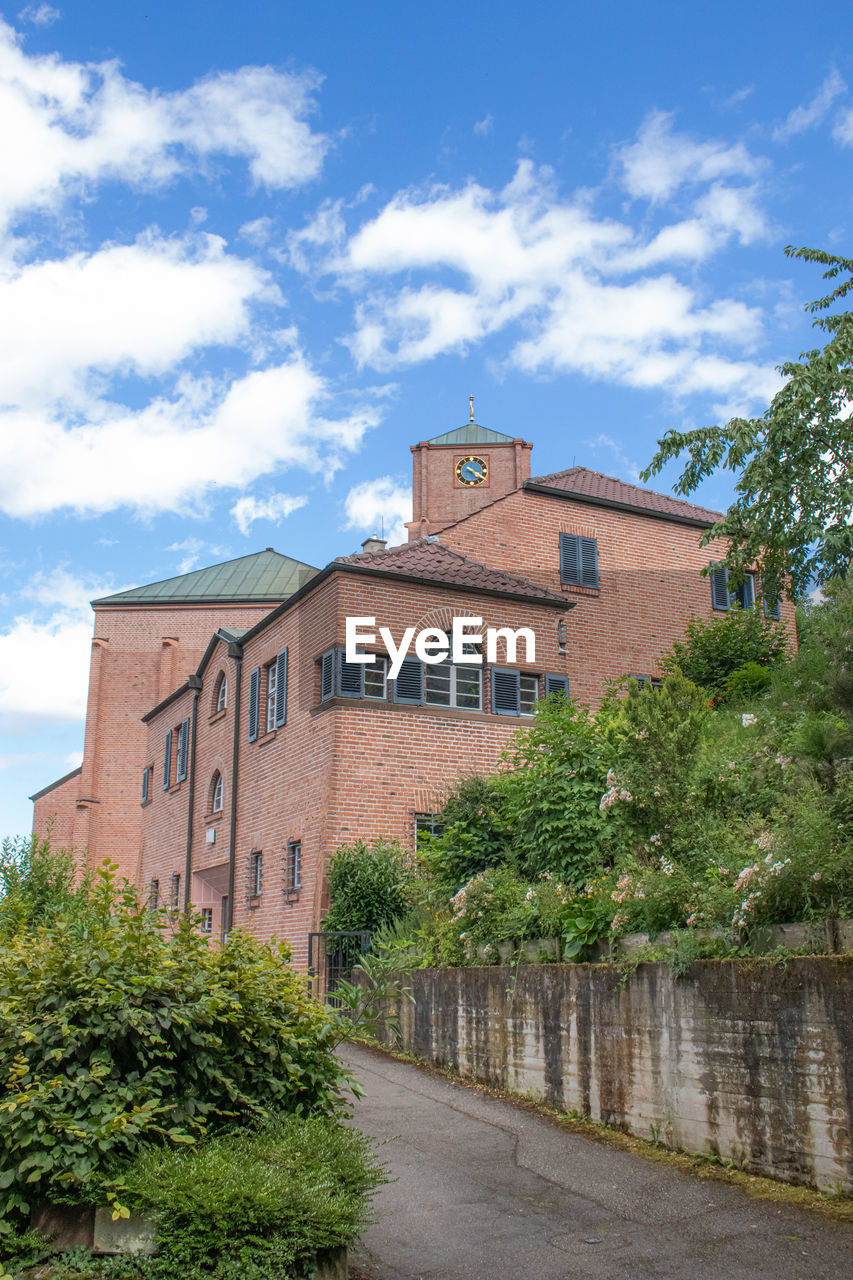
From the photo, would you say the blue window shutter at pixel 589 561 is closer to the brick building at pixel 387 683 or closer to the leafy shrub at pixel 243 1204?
the brick building at pixel 387 683

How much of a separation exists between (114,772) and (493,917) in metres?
35.7

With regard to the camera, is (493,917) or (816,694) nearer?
(816,694)

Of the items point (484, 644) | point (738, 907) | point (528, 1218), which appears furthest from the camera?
Result: point (484, 644)

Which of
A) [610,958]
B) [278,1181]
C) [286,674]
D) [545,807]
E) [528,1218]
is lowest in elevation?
[528,1218]

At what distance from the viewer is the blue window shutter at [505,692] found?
20.7 m

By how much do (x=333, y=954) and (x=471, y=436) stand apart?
30340 mm

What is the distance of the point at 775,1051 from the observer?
21.9 feet

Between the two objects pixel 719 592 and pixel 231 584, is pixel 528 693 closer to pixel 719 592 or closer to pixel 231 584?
pixel 719 592

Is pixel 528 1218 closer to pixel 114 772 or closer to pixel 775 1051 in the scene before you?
pixel 775 1051

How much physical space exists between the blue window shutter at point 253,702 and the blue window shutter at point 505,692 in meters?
5.57

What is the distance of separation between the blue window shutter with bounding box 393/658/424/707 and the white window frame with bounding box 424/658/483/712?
188 millimetres

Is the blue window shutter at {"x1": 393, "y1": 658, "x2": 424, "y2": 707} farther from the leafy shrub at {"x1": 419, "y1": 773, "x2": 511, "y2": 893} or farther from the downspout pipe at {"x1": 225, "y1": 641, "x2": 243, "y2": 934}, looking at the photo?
the downspout pipe at {"x1": 225, "y1": 641, "x2": 243, "y2": 934}

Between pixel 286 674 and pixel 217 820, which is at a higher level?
pixel 286 674

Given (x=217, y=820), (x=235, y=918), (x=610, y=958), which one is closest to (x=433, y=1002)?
(x=610, y=958)
